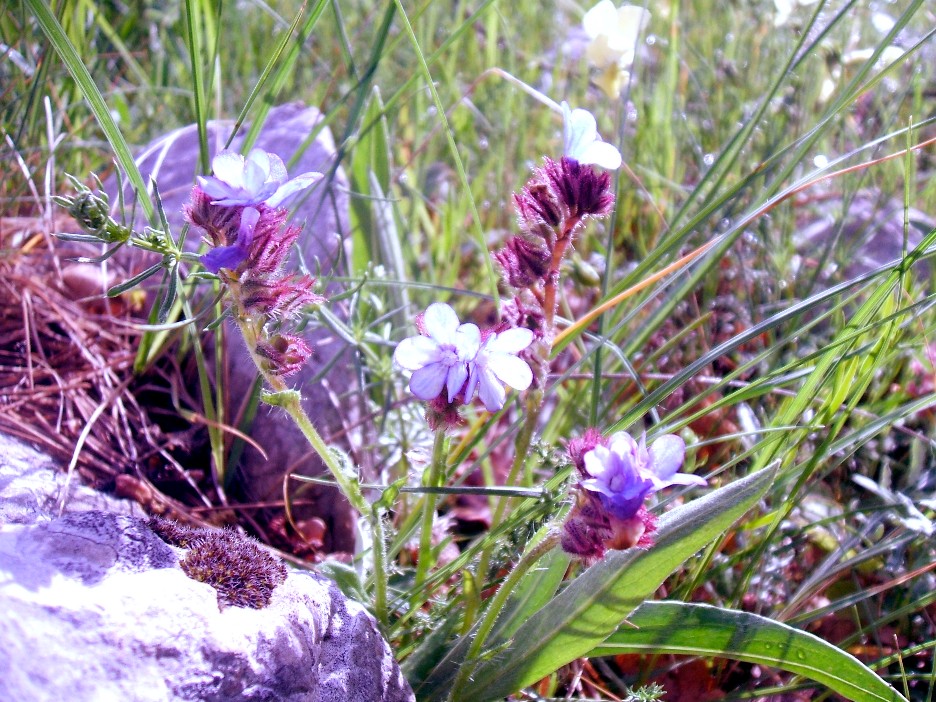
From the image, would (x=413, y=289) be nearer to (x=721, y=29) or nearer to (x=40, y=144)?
(x=40, y=144)

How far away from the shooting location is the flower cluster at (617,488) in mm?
1054

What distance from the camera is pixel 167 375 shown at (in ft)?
6.55

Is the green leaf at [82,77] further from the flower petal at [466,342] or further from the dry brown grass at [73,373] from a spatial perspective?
the flower petal at [466,342]

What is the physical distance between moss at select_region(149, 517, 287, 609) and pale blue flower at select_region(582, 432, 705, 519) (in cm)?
46

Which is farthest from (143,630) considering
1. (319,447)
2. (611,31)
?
(611,31)

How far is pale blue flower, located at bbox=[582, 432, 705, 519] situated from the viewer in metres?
1.05

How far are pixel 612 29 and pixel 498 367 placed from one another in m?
1.41

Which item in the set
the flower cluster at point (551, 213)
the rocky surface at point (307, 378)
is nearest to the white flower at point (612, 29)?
the rocky surface at point (307, 378)

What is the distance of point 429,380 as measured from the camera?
119 centimetres

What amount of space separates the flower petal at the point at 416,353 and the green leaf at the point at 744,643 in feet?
1.84

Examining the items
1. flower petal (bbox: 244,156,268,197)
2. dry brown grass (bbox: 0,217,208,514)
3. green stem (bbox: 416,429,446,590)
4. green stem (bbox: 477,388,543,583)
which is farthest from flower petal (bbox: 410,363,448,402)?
dry brown grass (bbox: 0,217,208,514)

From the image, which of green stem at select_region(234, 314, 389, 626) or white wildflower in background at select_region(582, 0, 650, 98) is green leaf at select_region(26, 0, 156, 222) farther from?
white wildflower in background at select_region(582, 0, 650, 98)

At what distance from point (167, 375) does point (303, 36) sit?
0.83 metres

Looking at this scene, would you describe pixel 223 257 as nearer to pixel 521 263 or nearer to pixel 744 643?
pixel 521 263
